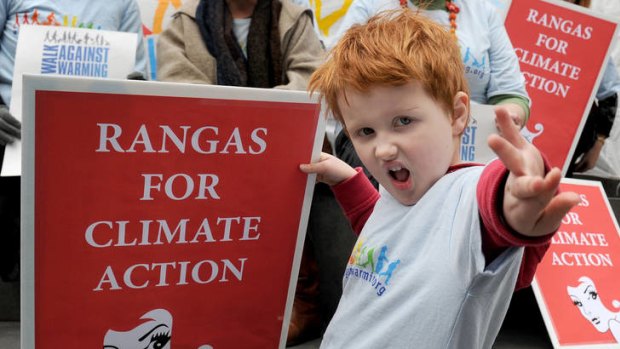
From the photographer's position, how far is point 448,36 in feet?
4.19

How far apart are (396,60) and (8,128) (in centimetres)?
143

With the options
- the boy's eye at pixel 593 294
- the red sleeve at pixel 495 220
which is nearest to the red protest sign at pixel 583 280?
the boy's eye at pixel 593 294

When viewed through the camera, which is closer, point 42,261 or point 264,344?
point 42,261

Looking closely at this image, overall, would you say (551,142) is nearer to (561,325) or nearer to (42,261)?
(561,325)

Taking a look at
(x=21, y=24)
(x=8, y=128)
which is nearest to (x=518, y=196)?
(x=8, y=128)

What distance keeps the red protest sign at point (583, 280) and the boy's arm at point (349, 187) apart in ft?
3.94

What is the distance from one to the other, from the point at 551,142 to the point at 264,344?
1.87 metres

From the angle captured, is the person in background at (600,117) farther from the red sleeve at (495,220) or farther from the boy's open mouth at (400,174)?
the red sleeve at (495,220)

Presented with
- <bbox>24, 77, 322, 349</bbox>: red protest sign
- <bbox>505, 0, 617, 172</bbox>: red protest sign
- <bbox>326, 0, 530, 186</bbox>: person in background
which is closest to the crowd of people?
<bbox>24, 77, 322, 349</bbox>: red protest sign

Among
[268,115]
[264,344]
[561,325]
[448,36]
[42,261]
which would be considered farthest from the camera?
[561,325]

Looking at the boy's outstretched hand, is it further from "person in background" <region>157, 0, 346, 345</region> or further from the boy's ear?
"person in background" <region>157, 0, 346, 345</region>

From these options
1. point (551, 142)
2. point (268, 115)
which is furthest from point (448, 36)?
point (551, 142)

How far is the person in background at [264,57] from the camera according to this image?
2508 mm

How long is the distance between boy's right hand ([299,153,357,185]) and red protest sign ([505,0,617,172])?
1.73 m
